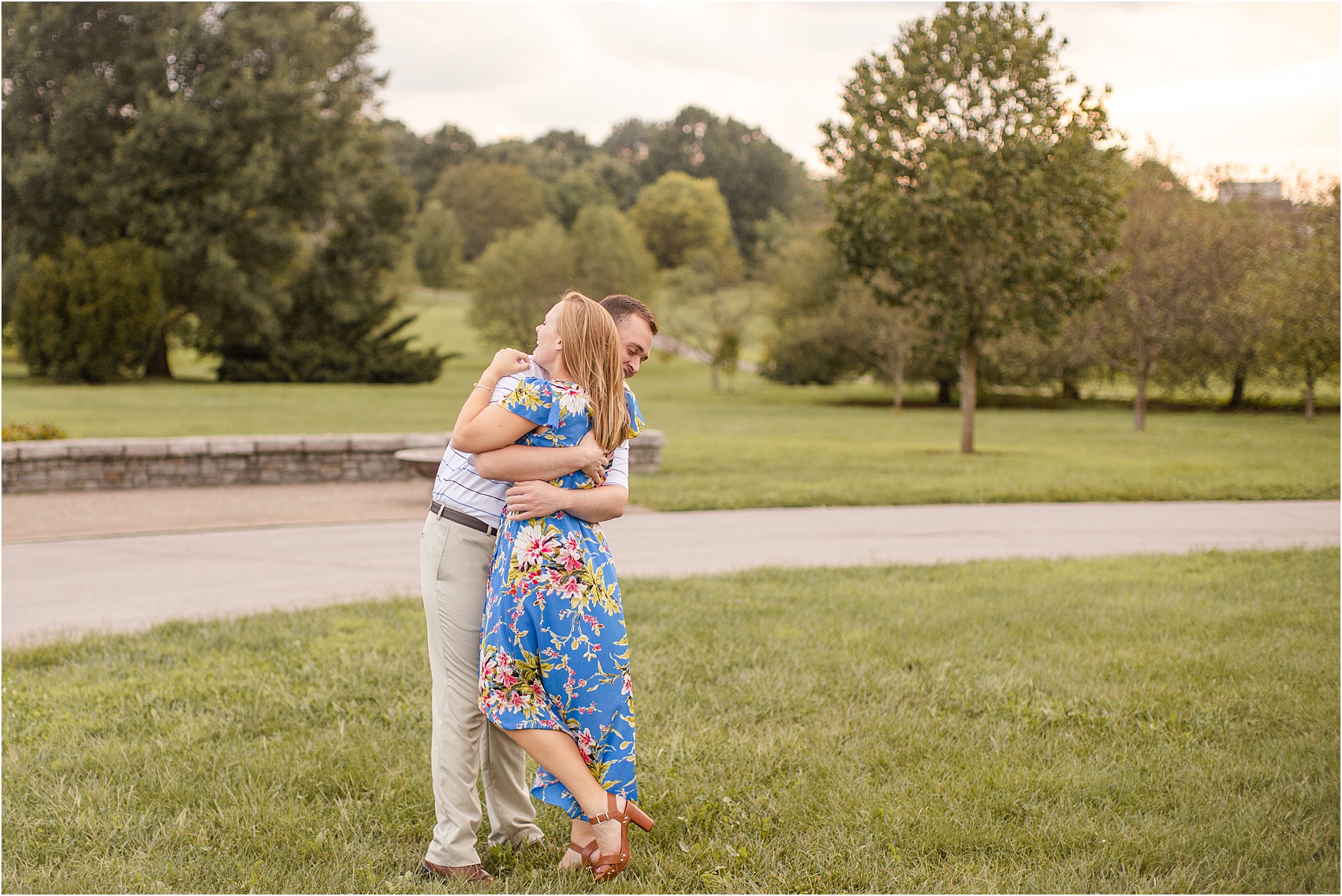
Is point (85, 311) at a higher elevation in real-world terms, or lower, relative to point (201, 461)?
higher

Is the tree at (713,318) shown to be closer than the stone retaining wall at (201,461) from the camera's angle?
No

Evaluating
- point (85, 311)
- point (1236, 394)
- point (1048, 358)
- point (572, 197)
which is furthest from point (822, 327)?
point (572, 197)

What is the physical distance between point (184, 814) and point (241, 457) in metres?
9.70

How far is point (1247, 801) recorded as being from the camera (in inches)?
155

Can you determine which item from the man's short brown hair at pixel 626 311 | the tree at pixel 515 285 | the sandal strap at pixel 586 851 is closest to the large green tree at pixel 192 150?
the tree at pixel 515 285

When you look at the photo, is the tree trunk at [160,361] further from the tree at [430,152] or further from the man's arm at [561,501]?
the tree at [430,152]

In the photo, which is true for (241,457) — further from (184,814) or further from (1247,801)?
(1247,801)

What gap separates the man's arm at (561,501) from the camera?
305 centimetres

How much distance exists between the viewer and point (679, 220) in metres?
82.6

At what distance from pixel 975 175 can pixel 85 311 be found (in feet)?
85.8

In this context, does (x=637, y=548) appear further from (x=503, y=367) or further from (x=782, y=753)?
(x=503, y=367)

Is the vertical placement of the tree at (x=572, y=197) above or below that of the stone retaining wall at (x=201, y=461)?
above

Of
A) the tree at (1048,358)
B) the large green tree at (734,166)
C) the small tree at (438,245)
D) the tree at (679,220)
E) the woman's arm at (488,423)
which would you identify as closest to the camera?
the woman's arm at (488,423)

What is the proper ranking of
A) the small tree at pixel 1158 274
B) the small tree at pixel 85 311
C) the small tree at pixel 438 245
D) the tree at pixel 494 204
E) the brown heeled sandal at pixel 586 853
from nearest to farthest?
the brown heeled sandal at pixel 586 853
the small tree at pixel 1158 274
the small tree at pixel 85 311
the small tree at pixel 438 245
the tree at pixel 494 204
